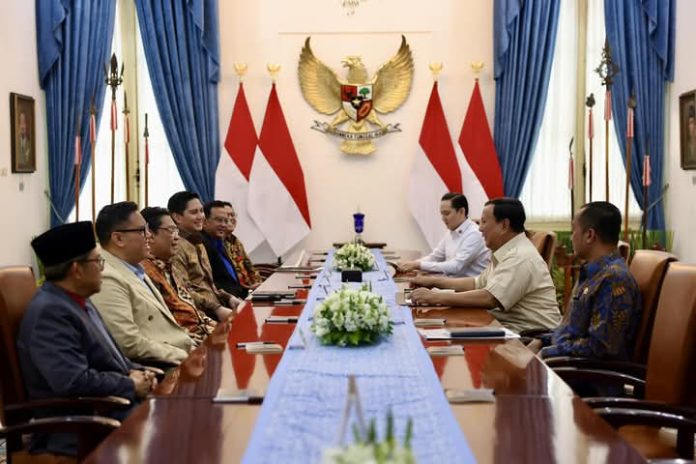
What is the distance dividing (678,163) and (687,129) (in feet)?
1.45

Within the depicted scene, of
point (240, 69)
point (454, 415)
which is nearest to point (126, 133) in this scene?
point (240, 69)

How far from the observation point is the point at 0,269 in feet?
9.82

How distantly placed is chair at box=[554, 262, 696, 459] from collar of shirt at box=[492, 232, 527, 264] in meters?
1.39

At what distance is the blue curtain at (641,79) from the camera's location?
27.5ft

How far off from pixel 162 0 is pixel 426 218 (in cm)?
329

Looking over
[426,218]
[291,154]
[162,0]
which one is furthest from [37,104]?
[426,218]

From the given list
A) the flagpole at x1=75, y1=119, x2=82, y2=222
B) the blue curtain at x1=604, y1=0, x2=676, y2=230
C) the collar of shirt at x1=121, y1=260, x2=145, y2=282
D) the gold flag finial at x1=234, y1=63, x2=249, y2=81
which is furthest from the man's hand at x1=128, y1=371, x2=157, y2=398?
the blue curtain at x1=604, y1=0, x2=676, y2=230

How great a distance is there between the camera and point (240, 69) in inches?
345

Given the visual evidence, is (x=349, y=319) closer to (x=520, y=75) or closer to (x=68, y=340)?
(x=68, y=340)

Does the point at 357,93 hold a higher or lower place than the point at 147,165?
higher

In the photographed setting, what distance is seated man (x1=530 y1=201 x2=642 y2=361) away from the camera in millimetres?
3340

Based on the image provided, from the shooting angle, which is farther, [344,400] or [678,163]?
[678,163]

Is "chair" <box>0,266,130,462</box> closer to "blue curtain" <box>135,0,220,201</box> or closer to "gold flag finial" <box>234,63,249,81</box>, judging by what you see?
"blue curtain" <box>135,0,220,201</box>

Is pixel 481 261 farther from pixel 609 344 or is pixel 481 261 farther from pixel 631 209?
pixel 609 344
